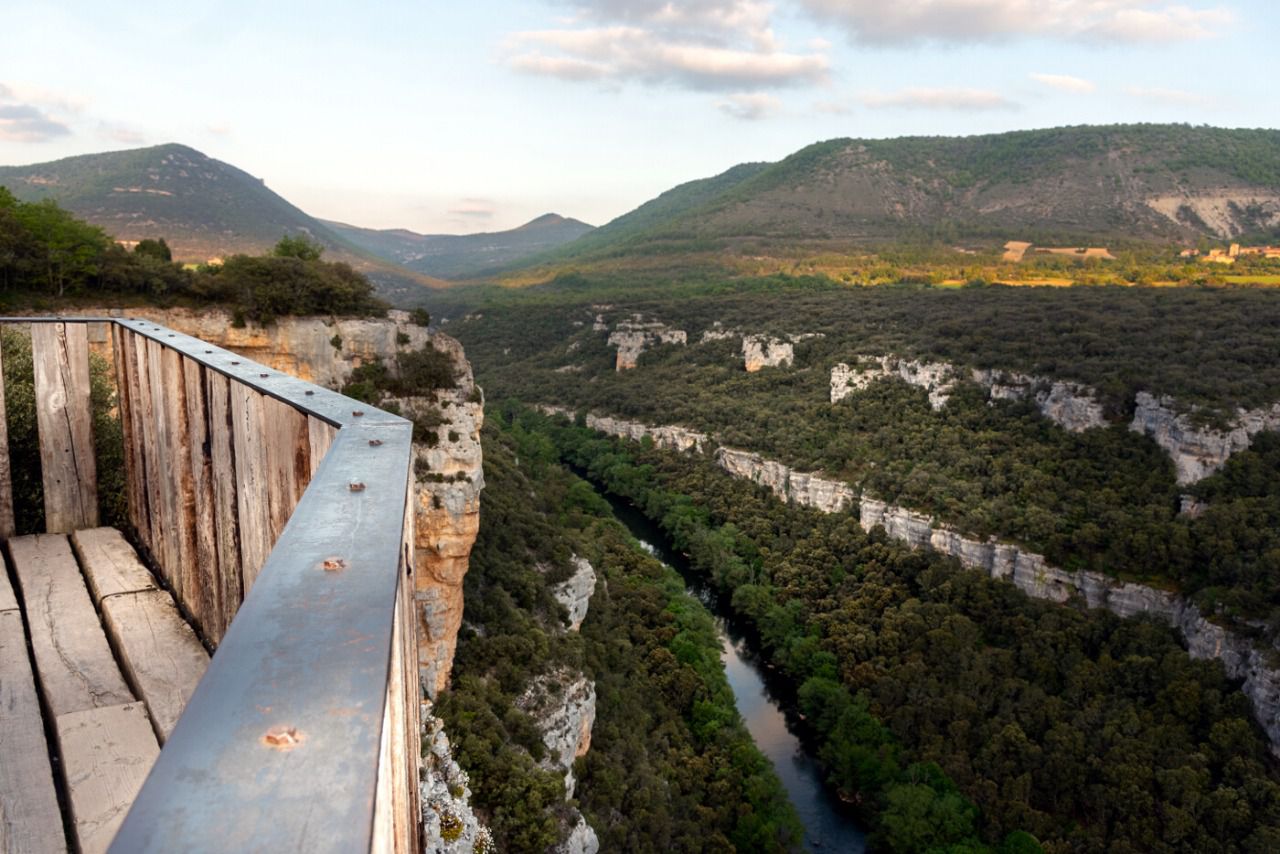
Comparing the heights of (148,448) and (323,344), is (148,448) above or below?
above

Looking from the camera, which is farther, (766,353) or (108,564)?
(766,353)

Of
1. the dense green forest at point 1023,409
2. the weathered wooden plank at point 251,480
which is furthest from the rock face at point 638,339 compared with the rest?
the weathered wooden plank at point 251,480

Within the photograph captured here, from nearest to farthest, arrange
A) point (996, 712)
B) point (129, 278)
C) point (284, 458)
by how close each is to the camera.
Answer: point (284, 458)
point (129, 278)
point (996, 712)

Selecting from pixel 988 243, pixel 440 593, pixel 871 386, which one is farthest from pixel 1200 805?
pixel 988 243

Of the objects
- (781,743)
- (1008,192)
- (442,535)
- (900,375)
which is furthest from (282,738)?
(1008,192)

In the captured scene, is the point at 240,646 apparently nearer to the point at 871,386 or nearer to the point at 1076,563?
the point at 1076,563

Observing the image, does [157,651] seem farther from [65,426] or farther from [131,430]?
[65,426]

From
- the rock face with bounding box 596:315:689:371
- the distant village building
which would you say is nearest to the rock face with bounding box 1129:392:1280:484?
the rock face with bounding box 596:315:689:371

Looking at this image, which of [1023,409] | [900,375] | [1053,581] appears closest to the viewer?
[1053,581]
